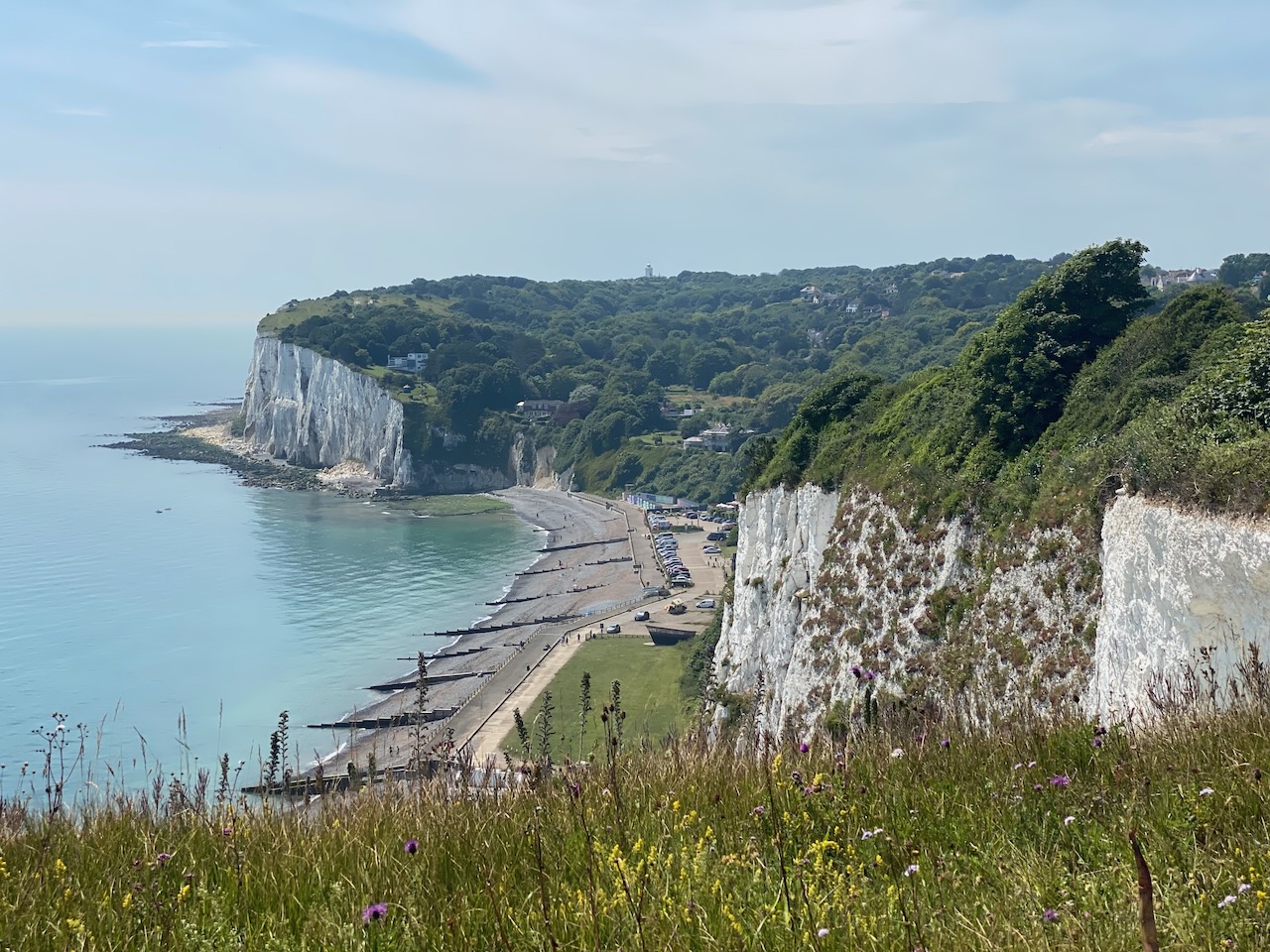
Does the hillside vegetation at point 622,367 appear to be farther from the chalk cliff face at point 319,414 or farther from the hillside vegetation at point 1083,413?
the hillside vegetation at point 1083,413

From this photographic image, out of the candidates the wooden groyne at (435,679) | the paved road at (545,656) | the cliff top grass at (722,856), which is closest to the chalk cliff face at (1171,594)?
the cliff top grass at (722,856)

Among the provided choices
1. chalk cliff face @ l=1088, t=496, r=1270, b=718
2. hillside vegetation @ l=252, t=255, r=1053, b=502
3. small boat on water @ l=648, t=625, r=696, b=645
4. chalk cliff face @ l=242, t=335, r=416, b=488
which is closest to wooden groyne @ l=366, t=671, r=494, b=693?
small boat on water @ l=648, t=625, r=696, b=645

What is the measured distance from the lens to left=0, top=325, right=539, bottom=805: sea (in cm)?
3859

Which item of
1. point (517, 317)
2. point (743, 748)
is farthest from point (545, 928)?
point (517, 317)

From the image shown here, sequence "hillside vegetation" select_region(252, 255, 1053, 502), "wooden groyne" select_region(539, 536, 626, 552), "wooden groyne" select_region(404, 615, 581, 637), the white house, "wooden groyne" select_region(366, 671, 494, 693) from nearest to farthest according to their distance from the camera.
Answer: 1. "wooden groyne" select_region(366, 671, 494, 693)
2. "wooden groyne" select_region(404, 615, 581, 637)
3. "wooden groyne" select_region(539, 536, 626, 552)
4. "hillside vegetation" select_region(252, 255, 1053, 502)
5. the white house

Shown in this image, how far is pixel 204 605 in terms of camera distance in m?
58.1

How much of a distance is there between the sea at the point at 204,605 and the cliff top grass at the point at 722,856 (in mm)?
13904

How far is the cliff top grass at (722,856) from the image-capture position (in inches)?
112


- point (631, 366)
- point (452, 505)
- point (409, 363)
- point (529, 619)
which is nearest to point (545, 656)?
point (529, 619)

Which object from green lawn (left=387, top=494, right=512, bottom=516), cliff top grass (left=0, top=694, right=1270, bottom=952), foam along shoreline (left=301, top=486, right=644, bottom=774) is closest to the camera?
cliff top grass (left=0, top=694, right=1270, bottom=952)

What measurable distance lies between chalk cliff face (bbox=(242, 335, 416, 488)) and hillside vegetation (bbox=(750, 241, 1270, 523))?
84.7 m

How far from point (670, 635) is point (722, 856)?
151ft

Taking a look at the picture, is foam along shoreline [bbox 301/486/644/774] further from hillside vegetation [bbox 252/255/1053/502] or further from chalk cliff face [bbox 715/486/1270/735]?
hillside vegetation [bbox 252/255/1053/502]

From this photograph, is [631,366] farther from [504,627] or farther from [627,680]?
[627,680]
